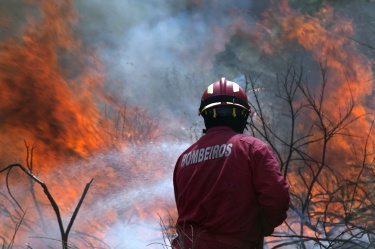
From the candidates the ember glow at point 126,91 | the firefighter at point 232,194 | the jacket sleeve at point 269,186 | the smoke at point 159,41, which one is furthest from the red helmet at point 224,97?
the smoke at point 159,41

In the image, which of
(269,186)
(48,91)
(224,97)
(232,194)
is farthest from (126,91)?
(269,186)

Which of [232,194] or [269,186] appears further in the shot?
[232,194]

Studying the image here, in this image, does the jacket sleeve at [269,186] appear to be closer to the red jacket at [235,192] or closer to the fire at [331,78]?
the red jacket at [235,192]

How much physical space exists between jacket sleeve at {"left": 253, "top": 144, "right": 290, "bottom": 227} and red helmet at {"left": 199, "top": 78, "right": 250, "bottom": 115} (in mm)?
392

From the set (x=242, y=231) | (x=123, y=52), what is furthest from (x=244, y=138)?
(x=123, y=52)

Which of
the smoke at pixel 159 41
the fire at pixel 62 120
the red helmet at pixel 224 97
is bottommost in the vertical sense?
the red helmet at pixel 224 97

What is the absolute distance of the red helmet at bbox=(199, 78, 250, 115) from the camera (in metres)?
3.18

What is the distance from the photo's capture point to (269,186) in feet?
9.14

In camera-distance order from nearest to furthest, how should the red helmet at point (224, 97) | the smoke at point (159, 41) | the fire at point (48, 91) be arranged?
the red helmet at point (224, 97) < the fire at point (48, 91) < the smoke at point (159, 41)

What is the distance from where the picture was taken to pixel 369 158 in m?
7.38

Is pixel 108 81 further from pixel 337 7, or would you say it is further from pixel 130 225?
pixel 337 7

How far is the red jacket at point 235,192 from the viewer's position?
2822 millimetres

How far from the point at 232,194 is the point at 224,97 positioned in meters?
0.61

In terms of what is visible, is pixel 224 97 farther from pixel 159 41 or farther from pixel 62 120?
pixel 159 41
